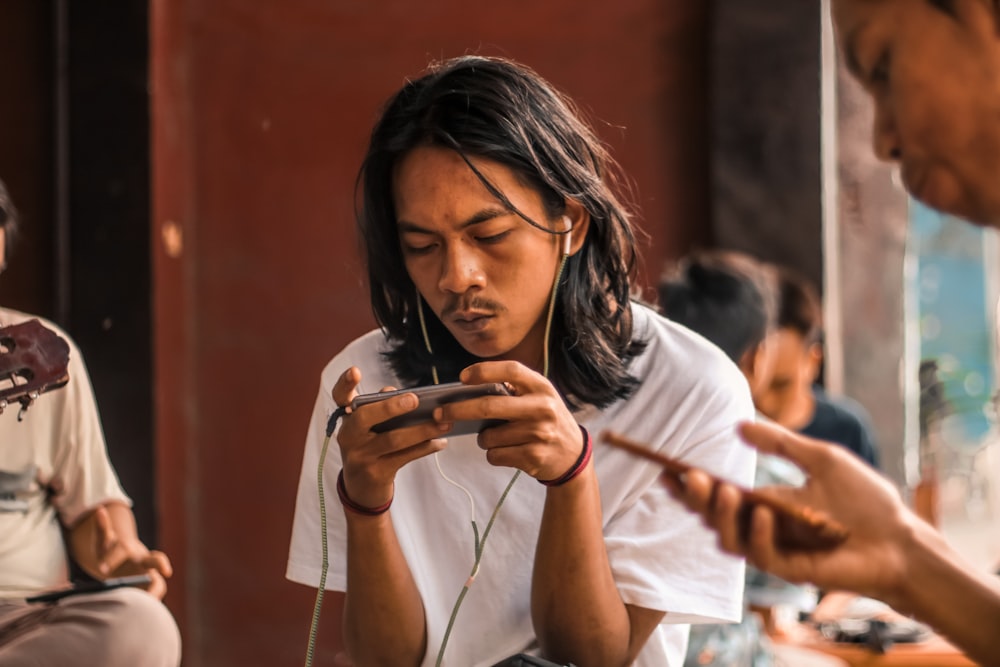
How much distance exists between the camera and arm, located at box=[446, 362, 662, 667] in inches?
40.9

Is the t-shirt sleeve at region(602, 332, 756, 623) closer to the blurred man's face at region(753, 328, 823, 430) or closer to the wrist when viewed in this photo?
the wrist

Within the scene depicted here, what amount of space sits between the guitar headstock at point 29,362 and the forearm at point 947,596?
0.84 m

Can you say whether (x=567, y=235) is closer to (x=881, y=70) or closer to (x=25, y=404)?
(x=881, y=70)

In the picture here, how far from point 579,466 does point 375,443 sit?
0.20 m

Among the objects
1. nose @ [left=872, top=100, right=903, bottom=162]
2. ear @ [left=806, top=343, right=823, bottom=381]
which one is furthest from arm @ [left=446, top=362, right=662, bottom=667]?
ear @ [left=806, top=343, right=823, bottom=381]

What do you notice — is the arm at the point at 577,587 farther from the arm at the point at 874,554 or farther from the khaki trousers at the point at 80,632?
the khaki trousers at the point at 80,632

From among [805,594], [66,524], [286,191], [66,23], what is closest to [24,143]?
[66,23]

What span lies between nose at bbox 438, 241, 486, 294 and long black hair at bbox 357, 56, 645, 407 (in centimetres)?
6

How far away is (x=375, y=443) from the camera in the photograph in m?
1.05

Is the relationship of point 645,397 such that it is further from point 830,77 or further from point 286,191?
point 830,77

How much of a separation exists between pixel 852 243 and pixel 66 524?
118 centimetres

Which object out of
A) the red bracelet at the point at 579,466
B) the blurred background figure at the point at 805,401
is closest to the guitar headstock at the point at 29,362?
the red bracelet at the point at 579,466

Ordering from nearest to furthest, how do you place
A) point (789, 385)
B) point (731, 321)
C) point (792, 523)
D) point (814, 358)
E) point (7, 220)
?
point (792, 523)
point (7, 220)
point (731, 321)
point (789, 385)
point (814, 358)

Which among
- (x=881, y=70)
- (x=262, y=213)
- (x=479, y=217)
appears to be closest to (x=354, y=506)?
(x=479, y=217)
